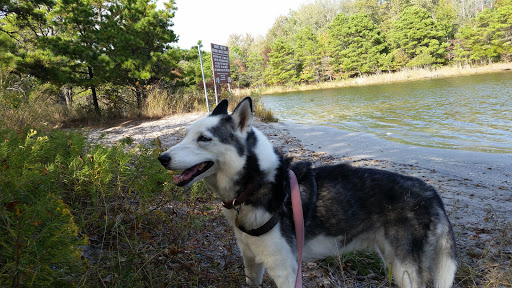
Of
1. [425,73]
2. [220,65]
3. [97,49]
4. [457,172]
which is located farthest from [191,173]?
[425,73]

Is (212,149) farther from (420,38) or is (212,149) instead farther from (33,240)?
(420,38)

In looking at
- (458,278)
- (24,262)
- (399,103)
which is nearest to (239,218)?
(24,262)

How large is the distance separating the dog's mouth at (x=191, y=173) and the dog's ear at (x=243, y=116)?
0.38 metres

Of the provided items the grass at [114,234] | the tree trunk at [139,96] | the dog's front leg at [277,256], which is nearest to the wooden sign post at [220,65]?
the tree trunk at [139,96]

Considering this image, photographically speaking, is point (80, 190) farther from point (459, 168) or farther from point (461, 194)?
point (459, 168)

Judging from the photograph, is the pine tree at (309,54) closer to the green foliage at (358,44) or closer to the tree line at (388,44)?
the tree line at (388,44)

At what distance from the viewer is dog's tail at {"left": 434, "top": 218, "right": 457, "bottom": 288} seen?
2.20 m

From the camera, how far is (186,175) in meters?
2.12

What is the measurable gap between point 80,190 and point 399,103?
19.7 m

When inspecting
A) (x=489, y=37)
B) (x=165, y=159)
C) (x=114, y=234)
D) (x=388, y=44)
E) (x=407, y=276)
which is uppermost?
(x=388, y=44)

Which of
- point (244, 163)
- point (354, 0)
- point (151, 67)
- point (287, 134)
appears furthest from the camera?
point (354, 0)

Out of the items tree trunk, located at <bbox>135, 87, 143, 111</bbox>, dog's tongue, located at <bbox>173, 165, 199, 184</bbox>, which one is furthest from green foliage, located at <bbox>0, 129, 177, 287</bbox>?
tree trunk, located at <bbox>135, 87, 143, 111</bbox>

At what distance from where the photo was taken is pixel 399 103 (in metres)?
18.7

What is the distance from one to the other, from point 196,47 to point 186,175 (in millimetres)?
17529
